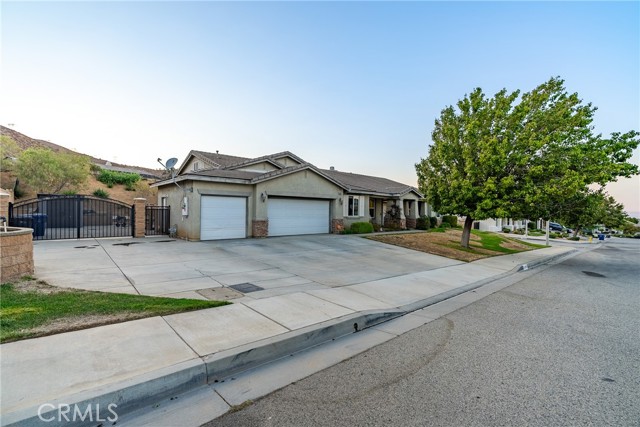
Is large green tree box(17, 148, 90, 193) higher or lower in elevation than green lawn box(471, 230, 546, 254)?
higher

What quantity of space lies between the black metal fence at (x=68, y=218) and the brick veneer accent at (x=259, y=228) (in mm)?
6160

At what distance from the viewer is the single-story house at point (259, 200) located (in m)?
15.0

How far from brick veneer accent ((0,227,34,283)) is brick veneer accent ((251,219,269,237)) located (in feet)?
32.1

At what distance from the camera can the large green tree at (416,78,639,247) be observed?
1353 centimetres

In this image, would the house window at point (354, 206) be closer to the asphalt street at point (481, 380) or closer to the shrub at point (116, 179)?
the asphalt street at point (481, 380)

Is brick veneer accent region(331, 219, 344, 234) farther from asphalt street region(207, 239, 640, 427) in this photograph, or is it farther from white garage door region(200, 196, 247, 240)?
asphalt street region(207, 239, 640, 427)

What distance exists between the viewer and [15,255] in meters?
6.45

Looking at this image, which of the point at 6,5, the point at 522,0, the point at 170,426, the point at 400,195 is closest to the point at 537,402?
the point at 170,426

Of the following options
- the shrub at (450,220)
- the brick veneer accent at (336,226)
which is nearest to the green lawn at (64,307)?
the brick veneer accent at (336,226)

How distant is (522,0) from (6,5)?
1662cm

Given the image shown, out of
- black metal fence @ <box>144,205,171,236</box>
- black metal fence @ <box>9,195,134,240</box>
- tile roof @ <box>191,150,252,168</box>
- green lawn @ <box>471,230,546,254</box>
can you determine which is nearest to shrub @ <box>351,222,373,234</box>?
green lawn @ <box>471,230,546,254</box>

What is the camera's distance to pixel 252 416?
9.24 ft

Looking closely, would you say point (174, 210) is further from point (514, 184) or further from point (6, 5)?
point (514, 184)

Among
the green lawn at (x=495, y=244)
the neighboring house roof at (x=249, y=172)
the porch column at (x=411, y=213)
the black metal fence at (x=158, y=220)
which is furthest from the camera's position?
the porch column at (x=411, y=213)
